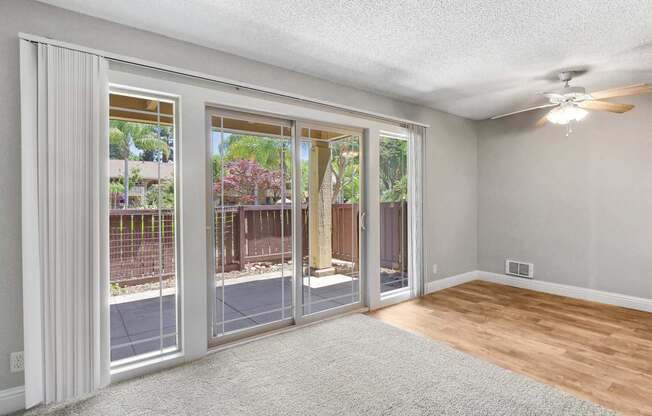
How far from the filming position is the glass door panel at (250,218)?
308 cm

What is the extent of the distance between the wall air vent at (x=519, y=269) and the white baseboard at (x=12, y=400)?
219 inches

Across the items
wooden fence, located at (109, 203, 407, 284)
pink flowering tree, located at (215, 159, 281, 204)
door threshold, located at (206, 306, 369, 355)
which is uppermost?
pink flowering tree, located at (215, 159, 281, 204)

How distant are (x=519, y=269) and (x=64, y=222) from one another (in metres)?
5.42

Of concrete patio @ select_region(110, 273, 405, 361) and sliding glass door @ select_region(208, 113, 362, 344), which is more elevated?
sliding glass door @ select_region(208, 113, 362, 344)

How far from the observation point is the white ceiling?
227cm

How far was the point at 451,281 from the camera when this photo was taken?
5.11 metres

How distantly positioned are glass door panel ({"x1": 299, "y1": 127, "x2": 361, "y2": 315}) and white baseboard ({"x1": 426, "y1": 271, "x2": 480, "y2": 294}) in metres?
1.30

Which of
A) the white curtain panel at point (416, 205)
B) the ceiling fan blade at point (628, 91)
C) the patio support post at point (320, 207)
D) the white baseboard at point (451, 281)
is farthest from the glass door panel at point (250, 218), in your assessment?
the ceiling fan blade at point (628, 91)

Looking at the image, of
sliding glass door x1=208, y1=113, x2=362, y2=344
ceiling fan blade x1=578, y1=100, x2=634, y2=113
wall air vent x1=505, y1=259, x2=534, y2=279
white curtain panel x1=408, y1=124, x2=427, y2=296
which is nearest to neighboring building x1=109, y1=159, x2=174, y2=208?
sliding glass door x1=208, y1=113, x2=362, y2=344

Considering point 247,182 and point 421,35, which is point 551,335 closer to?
point 421,35

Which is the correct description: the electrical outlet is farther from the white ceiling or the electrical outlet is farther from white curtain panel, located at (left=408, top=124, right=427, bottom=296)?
white curtain panel, located at (left=408, top=124, right=427, bottom=296)

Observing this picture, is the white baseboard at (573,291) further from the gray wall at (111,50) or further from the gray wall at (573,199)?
the gray wall at (111,50)

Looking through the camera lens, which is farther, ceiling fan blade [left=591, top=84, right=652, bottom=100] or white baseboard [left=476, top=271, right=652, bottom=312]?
white baseboard [left=476, top=271, right=652, bottom=312]

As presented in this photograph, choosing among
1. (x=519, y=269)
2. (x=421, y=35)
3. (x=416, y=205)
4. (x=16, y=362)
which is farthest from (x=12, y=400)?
(x=519, y=269)
